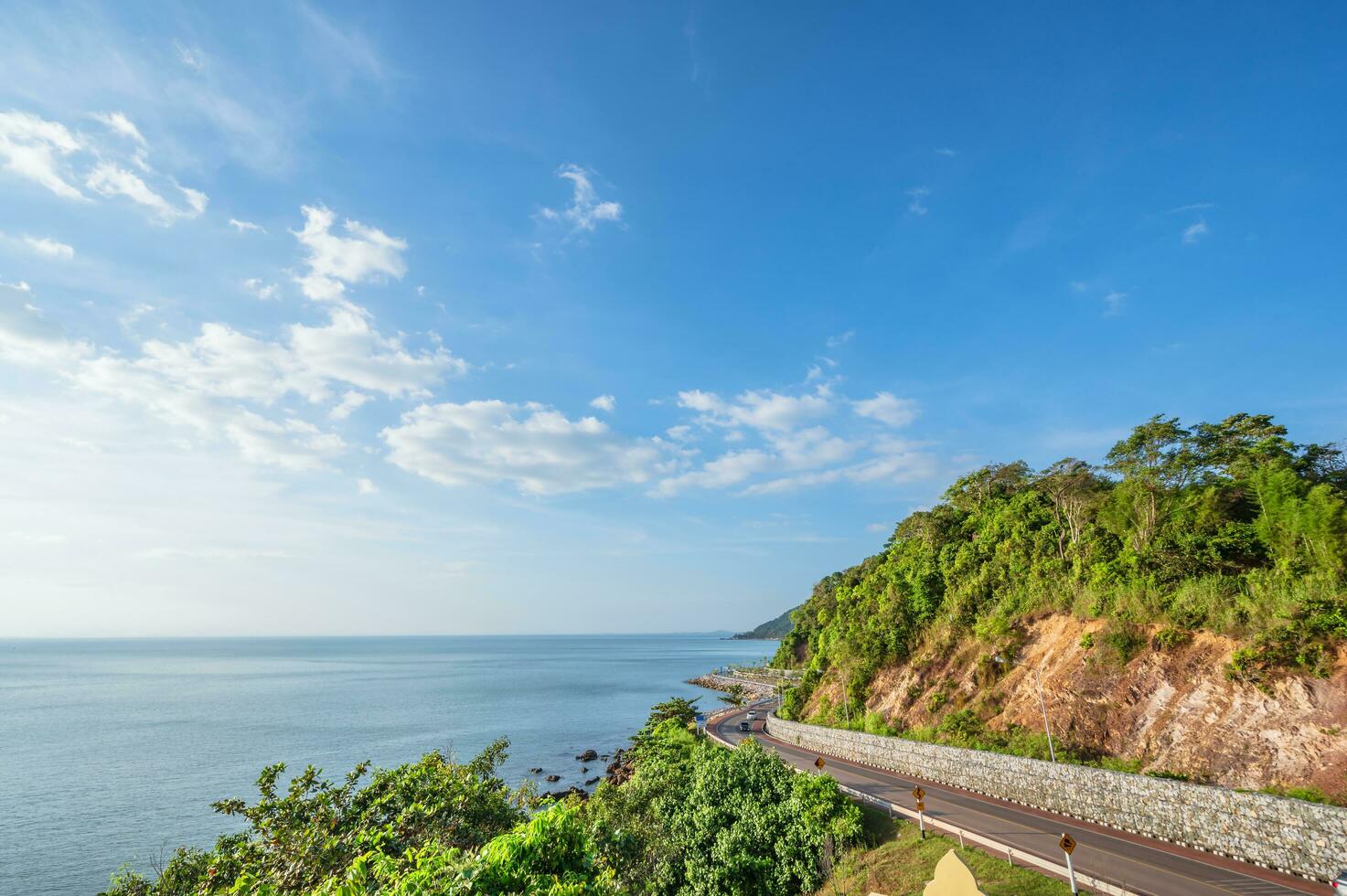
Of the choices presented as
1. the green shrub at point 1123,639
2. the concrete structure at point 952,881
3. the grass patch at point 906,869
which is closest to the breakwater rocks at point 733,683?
the green shrub at point 1123,639

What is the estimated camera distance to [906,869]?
21812mm

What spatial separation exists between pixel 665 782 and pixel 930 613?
24.0 m

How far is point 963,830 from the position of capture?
2345cm

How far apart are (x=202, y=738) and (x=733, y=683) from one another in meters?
84.6

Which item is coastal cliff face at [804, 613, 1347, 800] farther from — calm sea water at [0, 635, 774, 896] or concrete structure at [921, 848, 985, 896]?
calm sea water at [0, 635, 774, 896]

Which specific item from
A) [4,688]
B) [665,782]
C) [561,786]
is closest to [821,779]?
[665,782]

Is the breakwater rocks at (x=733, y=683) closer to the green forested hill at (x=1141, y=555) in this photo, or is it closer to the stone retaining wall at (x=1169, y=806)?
the green forested hill at (x=1141, y=555)

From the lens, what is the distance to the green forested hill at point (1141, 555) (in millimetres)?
24266

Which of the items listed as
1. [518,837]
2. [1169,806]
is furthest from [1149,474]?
[518,837]

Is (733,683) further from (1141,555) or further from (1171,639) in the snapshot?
(1171,639)

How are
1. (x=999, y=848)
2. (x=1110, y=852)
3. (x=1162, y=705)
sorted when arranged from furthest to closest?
(x=1162, y=705) < (x=999, y=848) < (x=1110, y=852)

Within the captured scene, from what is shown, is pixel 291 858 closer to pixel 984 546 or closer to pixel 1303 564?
pixel 1303 564

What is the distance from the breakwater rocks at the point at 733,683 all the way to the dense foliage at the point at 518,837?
204 feet

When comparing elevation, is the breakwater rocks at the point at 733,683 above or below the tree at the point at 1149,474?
below
